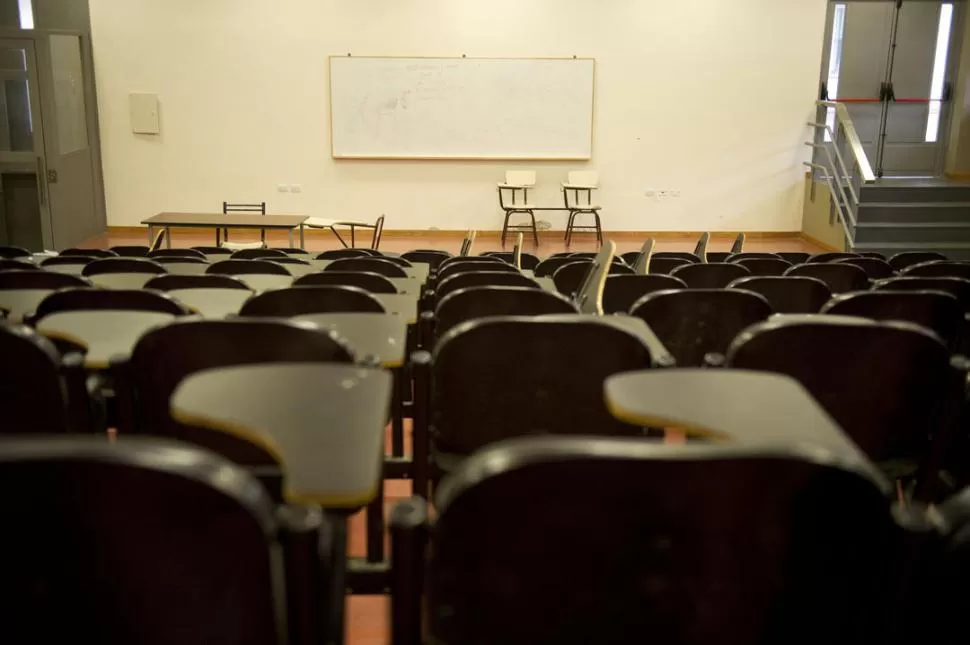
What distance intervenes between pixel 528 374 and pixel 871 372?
0.79 meters

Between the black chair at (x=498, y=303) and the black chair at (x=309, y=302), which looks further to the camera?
the black chair at (x=498, y=303)

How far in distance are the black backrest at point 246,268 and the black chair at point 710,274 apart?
1967 millimetres

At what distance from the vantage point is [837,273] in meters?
4.38

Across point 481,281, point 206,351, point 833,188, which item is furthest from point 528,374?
point 833,188

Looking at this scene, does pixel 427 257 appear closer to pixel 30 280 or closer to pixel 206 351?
pixel 30 280

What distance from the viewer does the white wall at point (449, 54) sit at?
10.2 metres

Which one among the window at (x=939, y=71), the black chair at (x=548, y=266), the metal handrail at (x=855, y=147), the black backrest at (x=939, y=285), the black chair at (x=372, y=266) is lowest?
the black chair at (x=548, y=266)

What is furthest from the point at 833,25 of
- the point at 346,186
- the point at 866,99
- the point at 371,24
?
the point at 346,186

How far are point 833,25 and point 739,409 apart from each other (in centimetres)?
1051

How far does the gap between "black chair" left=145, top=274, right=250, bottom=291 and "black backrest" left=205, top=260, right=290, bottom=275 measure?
2.71 feet

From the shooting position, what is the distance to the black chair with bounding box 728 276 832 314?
339cm

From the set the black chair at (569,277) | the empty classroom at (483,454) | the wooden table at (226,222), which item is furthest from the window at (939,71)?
the black chair at (569,277)

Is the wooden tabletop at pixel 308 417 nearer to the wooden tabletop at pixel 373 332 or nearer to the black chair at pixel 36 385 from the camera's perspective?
the wooden tabletop at pixel 373 332

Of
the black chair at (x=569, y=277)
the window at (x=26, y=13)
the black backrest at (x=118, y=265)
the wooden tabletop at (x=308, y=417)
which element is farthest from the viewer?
the window at (x=26, y=13)
